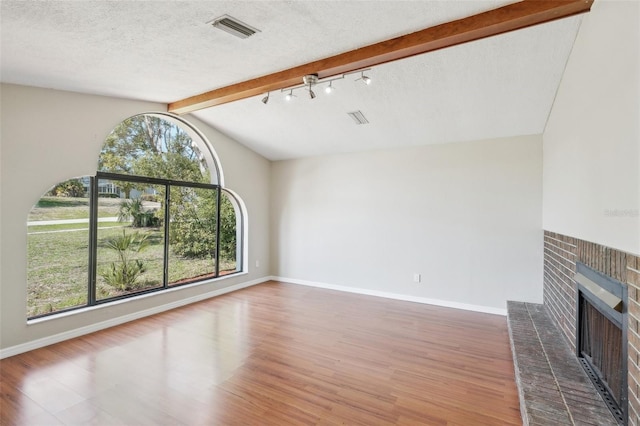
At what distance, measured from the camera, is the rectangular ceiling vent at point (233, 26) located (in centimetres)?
219

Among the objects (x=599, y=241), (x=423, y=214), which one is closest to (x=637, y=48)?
(x=599, y=241)

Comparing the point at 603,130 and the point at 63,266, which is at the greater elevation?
the point at 603,130

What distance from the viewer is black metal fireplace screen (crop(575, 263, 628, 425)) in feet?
5.70

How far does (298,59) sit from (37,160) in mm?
2943

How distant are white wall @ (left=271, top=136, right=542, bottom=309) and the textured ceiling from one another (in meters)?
0.51

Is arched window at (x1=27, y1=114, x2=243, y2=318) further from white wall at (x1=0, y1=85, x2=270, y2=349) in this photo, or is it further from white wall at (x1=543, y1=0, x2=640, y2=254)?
white wall at (x1=543, y1=0, x2=640, y2=254)

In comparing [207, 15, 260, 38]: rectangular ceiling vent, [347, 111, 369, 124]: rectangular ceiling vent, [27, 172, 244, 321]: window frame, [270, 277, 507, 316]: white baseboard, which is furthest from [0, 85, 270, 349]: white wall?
[270, 277, 507, 316]: white baseboard

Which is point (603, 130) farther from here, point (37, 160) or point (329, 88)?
point (37, 160)

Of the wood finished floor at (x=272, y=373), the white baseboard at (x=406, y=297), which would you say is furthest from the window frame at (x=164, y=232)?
the white baseboard at (x=406, y=297)

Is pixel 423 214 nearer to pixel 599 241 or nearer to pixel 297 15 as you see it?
pixel 599 241

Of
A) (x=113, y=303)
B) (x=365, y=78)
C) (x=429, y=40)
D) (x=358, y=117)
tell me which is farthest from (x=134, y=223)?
(x=429, y=40)

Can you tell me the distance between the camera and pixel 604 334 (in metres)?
2.04

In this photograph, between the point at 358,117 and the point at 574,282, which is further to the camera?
the point at 358,117

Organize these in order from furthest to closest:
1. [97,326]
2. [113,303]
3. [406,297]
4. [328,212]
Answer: [328,212]
[406,297]
[113,303]
[97,326]
